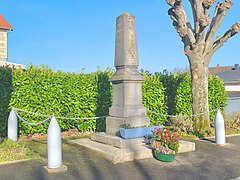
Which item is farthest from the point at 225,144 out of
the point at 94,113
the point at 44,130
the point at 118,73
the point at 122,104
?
the point at 44,130

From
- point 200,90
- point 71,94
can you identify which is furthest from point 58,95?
point 200,90

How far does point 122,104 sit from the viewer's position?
6957mm

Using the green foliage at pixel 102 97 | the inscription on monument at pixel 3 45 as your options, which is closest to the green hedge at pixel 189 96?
the green foliage at pixel 102 97

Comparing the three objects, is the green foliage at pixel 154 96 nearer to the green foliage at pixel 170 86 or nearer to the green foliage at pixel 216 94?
the green foliage at pixel 170 86

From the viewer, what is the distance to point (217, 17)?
9109 millimetres

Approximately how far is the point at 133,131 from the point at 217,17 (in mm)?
5737

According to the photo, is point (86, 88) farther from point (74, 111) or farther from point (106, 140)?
point (106, 140)

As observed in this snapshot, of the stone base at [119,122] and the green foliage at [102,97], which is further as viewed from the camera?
the green foliage at [102,97]

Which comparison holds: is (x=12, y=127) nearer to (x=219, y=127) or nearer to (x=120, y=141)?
(x=120, y=141)

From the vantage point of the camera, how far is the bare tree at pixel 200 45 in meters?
8.94

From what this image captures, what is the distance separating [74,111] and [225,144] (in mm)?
5255

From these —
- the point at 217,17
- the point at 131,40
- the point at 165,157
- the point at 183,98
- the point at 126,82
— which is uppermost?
the point at 217,17

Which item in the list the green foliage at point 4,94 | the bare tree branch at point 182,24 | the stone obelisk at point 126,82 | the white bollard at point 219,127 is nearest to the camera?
the stone obelisk at point 126,82

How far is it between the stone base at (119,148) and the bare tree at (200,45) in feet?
9.33
